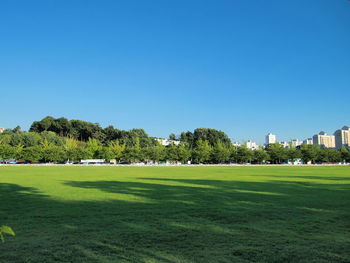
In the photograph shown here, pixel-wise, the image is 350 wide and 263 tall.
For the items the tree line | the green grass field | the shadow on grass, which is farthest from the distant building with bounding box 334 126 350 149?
the shadow on grass

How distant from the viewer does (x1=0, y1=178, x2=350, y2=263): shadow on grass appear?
4988 millimetres

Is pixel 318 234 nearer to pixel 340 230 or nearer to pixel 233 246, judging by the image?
pixel 340 230

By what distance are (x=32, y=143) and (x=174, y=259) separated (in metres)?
86.5

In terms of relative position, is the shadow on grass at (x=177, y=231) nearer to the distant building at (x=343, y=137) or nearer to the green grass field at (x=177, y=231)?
the green grass field at (x=177, y=231)

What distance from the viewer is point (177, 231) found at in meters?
6.51

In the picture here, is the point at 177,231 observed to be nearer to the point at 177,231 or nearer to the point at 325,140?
the point at 177,231

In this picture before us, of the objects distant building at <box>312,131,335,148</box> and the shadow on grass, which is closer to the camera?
the shadow on grass

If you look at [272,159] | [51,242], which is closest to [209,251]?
[51,242]

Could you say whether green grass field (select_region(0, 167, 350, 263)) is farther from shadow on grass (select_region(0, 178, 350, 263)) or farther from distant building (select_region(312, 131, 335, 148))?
distant building (select_region(312, 131, 335, 148))

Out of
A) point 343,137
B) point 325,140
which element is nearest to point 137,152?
point 343,137

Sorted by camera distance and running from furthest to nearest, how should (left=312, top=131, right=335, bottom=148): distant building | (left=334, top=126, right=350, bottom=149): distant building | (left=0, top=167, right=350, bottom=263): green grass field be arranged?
1. (left=312, top=131, right=335, bottom=148): distant building
2. (left=334, top=126, right=350, bottom=149): distant building
3. (left=0, top=167, right=350, bottom=263): green grass field

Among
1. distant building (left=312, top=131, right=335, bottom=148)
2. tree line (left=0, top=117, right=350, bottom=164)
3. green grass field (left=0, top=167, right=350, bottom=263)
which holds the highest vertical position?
distant building (left=312, top=131, right=335, bottom=148)

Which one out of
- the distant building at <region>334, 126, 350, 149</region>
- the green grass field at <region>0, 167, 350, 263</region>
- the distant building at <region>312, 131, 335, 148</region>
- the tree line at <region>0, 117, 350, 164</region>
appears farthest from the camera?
the distant building at <region>312, 131, 335, 148</region>

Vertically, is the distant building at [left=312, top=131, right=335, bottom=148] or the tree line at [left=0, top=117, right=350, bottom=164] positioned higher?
the distant building at [left=312, top=131, right=335, bottom=148]
